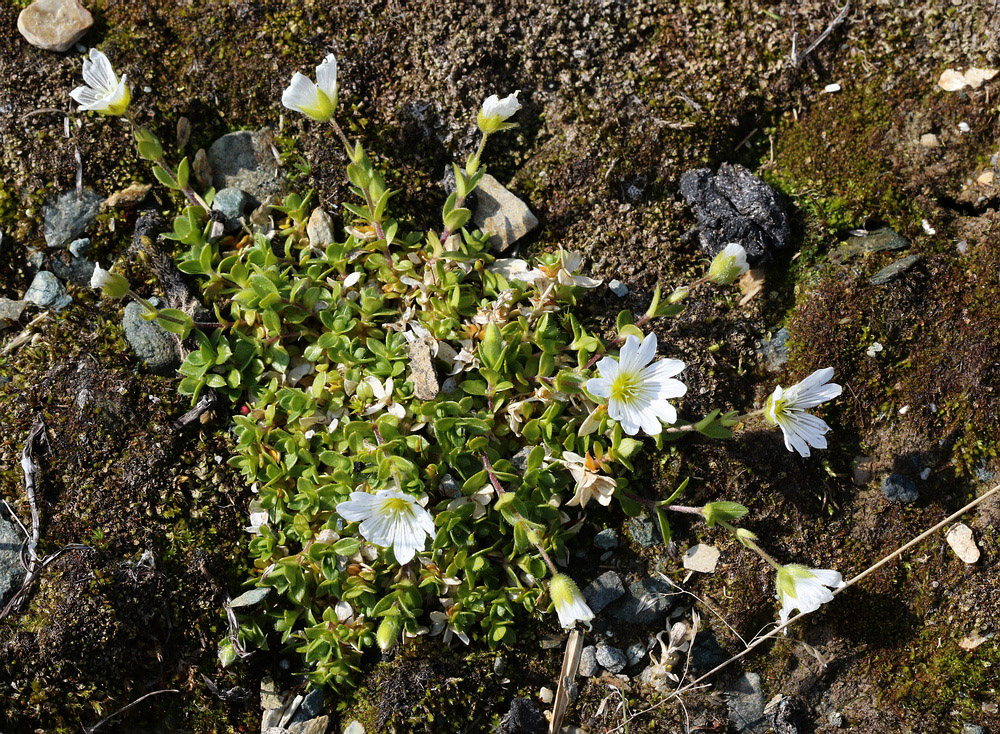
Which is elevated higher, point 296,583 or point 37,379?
point 37,379

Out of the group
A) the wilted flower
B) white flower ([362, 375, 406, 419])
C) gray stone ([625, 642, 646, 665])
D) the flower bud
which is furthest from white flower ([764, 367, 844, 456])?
the wilted flower

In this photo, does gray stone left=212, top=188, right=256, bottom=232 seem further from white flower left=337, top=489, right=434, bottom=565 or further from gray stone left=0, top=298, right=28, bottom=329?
white flower left=337, top=489, right=434, bottom=565

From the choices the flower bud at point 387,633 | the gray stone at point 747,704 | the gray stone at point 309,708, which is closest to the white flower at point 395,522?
the flower bud at point 387,633

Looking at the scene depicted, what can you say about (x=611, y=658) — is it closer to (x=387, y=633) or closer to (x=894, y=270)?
(x=387, y=633)

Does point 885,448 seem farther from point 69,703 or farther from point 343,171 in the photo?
point 69,703

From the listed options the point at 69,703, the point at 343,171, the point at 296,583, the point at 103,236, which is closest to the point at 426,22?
the point at 343,171

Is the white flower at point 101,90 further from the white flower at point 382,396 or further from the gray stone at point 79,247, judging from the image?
the white flower at point 382,396
